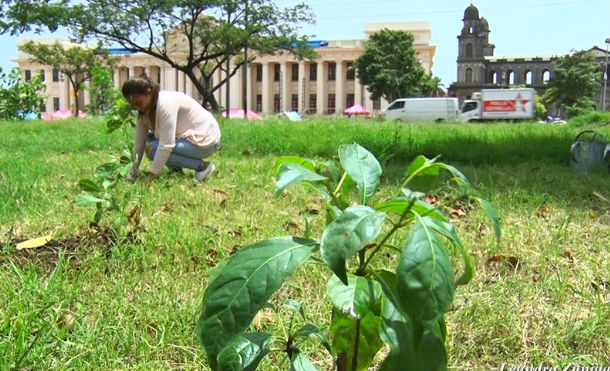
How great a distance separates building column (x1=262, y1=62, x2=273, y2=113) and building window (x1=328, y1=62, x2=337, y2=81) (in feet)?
21.6

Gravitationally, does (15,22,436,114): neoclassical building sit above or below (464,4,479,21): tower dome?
below

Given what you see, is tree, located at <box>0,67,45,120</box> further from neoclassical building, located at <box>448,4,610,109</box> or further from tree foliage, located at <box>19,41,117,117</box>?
neoclassical building, located at <box>448,4,610,109</box>

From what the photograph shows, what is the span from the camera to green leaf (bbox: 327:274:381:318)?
597 mm

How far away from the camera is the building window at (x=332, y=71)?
203 ft

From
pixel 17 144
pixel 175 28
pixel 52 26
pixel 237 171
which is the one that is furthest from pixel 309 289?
pixel 175 28

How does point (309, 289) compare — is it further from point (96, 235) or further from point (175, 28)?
point (175, 28)

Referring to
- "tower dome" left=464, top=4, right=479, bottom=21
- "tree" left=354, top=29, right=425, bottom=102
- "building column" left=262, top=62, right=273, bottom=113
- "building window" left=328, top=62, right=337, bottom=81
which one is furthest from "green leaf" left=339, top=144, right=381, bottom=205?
"tower dome" left=464, top=4, right=479, bottom=21

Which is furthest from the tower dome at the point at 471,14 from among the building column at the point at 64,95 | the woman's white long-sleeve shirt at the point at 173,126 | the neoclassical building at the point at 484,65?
the woman's white long-sleeve shirt at the point at 173,126

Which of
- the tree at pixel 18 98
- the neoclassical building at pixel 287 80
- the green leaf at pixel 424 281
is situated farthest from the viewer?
the neoclassical building at pixel 287 80

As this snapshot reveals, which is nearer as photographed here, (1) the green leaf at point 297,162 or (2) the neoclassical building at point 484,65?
(1) the green leaf at point 297,162

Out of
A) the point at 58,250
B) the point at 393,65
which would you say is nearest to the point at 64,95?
the point at 393,65

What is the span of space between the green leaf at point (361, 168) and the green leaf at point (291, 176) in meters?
0.05

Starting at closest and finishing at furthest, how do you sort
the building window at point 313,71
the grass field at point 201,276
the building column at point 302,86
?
the grass field at point 201,276 → the building column at point 302,86 → the building window at point 313,71

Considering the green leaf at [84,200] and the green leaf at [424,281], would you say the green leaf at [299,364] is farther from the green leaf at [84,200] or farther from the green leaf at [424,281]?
the green leaf at [84,200]
